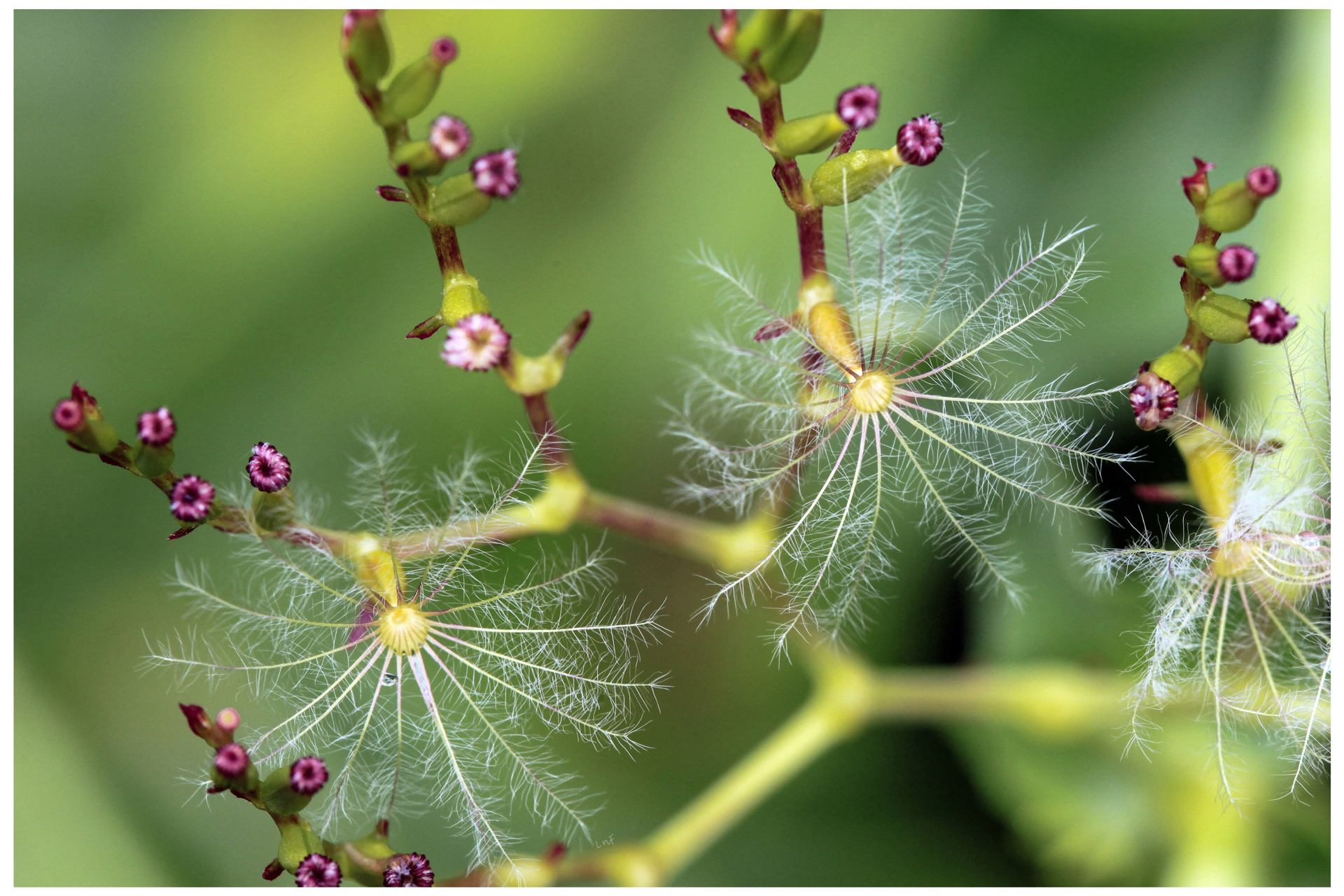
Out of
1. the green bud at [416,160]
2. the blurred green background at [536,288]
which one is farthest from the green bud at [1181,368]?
the green bud at [416,160]

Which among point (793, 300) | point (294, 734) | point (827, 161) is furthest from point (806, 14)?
point (294, 734)

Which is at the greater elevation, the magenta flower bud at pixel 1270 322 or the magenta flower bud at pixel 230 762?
the magenta flower bud at pixel 1270 322

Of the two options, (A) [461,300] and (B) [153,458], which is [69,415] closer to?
(B) [153,458]

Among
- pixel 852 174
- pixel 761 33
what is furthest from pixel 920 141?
pixel 761 33

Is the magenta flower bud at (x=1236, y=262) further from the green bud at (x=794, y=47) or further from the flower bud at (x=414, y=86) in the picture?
the flower bud at (x=414, y=86)

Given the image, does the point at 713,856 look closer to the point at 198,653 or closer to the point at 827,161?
the point at 198,653
